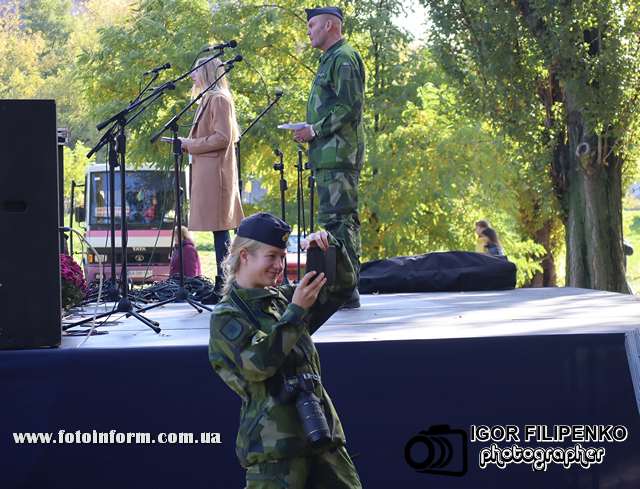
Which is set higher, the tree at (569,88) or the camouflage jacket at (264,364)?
the tree at (569,88)

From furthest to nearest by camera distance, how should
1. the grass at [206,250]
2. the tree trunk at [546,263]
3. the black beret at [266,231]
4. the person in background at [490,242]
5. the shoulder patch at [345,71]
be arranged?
the grass at [206,250] → the tree trunk at [546,263] → the person in background at [490,242] → the shoulder patch at [345,71] → the black beret at [266,231]

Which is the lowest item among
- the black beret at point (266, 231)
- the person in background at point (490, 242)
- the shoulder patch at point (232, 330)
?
the person in background at point (490, 242)

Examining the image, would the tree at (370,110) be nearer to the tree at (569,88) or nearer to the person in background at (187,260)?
the tree at (569,88)

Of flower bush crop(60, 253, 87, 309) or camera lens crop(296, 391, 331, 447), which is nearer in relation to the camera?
camera lens crop(296, 391, 331, 447)

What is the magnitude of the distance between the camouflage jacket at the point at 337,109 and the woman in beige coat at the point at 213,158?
29.1 inches

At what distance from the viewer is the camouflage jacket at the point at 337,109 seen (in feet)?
19.7

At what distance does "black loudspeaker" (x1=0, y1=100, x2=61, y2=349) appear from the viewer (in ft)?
15.6


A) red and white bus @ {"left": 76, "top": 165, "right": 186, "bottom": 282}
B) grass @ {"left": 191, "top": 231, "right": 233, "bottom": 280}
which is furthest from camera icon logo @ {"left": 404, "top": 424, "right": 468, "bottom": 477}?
grass @ {"left": 191, "top": 231, "right": 233, "bottom": 280}

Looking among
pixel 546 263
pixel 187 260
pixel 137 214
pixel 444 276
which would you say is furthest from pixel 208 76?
pixel 137 214

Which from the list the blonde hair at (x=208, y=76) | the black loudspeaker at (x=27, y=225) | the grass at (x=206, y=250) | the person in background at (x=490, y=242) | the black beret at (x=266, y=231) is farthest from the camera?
the grass at (x=206, y=250)

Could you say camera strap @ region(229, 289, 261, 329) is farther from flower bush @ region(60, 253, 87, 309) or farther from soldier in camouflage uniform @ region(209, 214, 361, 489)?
flower bush @ region(60, 253, 87, 309)

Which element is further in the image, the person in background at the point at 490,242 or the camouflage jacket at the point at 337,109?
the person in background at the point at 490,242

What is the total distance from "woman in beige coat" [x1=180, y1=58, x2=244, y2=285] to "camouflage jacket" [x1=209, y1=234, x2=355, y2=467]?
323 cm

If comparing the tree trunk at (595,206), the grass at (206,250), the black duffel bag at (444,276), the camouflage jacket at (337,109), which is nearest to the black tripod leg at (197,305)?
the camouflage jacket at (337,109)
